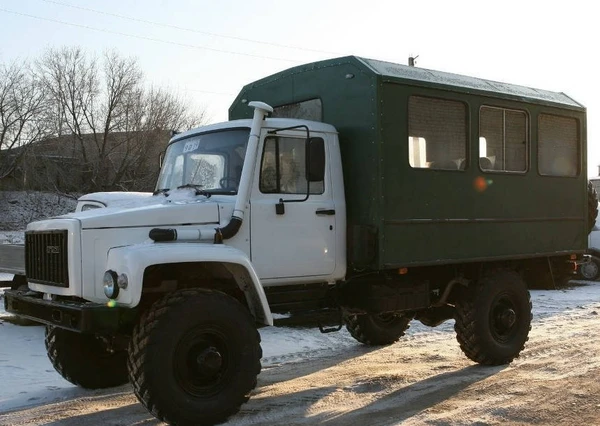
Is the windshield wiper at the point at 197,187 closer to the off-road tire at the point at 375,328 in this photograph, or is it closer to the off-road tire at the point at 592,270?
the off-road tire at the point at 375,328

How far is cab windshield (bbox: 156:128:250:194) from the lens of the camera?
596 cm

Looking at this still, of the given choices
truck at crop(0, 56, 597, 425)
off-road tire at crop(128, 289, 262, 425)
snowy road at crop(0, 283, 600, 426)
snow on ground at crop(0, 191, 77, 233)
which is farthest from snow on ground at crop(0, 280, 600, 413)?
snow on ground at crop(0, 191, 77, 233)

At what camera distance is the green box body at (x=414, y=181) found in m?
6.50

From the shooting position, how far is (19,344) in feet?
27.0

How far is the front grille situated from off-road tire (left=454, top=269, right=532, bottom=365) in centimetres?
442

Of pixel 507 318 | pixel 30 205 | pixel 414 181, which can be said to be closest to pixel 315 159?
pixel 414 181

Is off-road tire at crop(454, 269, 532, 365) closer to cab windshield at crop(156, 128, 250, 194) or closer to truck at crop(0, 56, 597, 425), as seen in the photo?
truck at crop(0, 56, 597, 425)

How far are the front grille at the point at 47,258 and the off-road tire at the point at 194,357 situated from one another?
0.80m

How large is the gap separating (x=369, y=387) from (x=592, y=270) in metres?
13.6

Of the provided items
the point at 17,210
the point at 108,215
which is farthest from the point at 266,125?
the point at 17,210

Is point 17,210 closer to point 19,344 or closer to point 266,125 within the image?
point 19,344

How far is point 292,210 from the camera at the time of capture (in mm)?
6137

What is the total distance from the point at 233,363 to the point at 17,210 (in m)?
35.4

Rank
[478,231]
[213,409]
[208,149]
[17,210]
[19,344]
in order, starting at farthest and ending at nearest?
[17,210] < [19,344] < [478,231] < [208,149] < [213,409]
